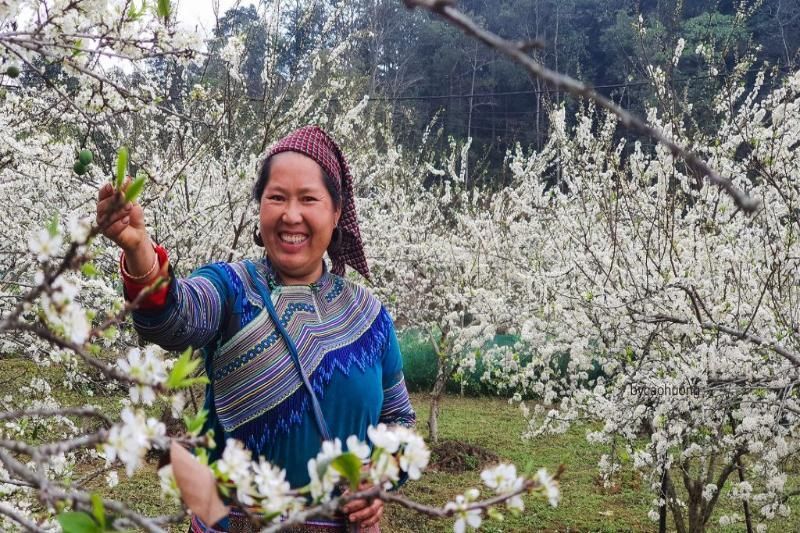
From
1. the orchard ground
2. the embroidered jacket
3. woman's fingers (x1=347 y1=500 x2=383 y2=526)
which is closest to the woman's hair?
the embroidered jacket

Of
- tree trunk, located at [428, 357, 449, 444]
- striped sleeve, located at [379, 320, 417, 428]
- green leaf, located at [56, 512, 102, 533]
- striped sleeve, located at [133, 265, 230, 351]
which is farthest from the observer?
tree trunk, located at [428, 357, 449, 444]

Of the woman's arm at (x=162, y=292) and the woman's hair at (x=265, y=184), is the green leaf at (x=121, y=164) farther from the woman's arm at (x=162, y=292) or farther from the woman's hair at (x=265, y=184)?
the woman's hair at (x=265, y=184)

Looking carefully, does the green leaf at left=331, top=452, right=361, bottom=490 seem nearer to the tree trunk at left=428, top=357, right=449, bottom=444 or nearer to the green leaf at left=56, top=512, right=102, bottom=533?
the green leaf at left=56, top=512, right=102, bottom=533

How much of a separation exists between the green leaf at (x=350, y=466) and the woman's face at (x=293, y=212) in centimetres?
119

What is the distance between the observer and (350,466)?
726mm

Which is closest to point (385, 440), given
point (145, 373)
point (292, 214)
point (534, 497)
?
point (145, 373)

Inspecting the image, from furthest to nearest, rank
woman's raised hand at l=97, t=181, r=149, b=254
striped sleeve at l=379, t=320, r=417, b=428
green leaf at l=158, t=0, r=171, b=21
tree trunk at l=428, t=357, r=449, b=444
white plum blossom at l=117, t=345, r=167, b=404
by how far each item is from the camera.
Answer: tree trunk at l=428, t=357, r=449, b=444
striped sleeve at l=379, t=320, r=417, b=428
green leaf at l=158, t=0, r=171, b=21
woman's raised hand at l=97, t=181, r=149, b=254
white plum blossom at l=117, t=345, r=167, b=404

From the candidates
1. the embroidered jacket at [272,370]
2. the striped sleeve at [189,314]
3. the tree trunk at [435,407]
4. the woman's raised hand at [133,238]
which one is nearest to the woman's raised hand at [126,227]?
the woman's raised hand at [133,238]

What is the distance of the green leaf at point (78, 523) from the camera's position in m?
0.63

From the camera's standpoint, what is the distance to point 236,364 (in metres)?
1.75

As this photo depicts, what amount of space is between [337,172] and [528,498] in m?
4.68

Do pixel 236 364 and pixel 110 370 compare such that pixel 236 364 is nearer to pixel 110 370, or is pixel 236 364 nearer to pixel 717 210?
pixel 110 370

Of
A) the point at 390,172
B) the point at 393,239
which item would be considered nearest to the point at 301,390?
the point at 393,239

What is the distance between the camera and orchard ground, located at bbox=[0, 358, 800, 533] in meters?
5.46
